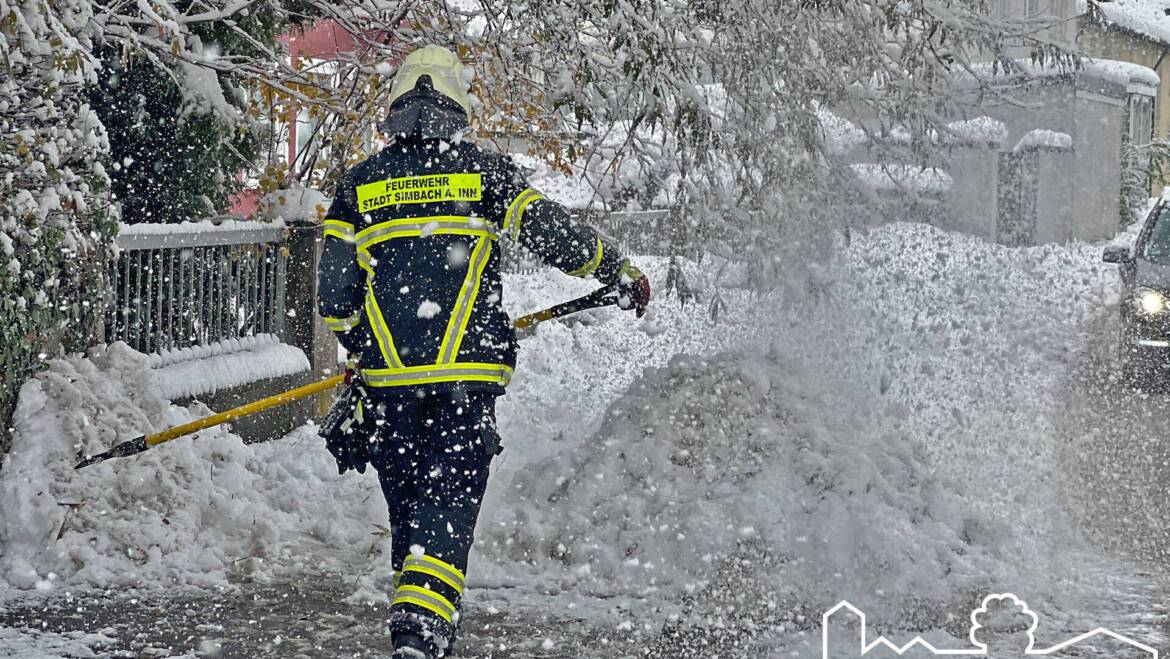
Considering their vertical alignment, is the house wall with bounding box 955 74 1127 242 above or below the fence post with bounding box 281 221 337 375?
above

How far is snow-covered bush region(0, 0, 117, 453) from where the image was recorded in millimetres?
5539

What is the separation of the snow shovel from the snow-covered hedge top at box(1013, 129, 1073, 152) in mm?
19404

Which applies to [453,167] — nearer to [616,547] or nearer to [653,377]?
[616,547]

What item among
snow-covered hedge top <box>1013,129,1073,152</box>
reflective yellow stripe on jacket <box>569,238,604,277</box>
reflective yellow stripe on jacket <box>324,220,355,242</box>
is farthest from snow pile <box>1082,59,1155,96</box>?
reflective yellow stripe on jacket <box>324,220,355,242</box>

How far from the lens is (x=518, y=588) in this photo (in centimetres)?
562

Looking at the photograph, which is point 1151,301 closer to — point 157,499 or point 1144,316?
point 1144,316

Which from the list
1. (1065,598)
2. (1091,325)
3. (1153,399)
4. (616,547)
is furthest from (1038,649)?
(1091,325)

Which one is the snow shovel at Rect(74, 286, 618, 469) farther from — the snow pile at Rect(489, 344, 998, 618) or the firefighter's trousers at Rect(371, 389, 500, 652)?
the snow pile at Rect(489, 344, 998, 618)

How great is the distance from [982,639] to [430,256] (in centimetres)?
243

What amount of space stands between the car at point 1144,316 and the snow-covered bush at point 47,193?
7.99 metres

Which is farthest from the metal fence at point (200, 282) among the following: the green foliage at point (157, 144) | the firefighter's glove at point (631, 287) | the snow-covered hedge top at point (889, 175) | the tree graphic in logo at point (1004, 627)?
the tree graphic in logo at point (1004, 627)

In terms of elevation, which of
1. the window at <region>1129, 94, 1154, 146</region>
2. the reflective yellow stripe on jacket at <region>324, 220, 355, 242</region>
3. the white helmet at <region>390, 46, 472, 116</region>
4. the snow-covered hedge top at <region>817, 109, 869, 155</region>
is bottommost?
the reflective yellow stripe on jacket at <region>324, 220, 355, 242</region>

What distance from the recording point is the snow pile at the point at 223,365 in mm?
7570

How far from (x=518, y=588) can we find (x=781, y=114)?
3.90 metres
